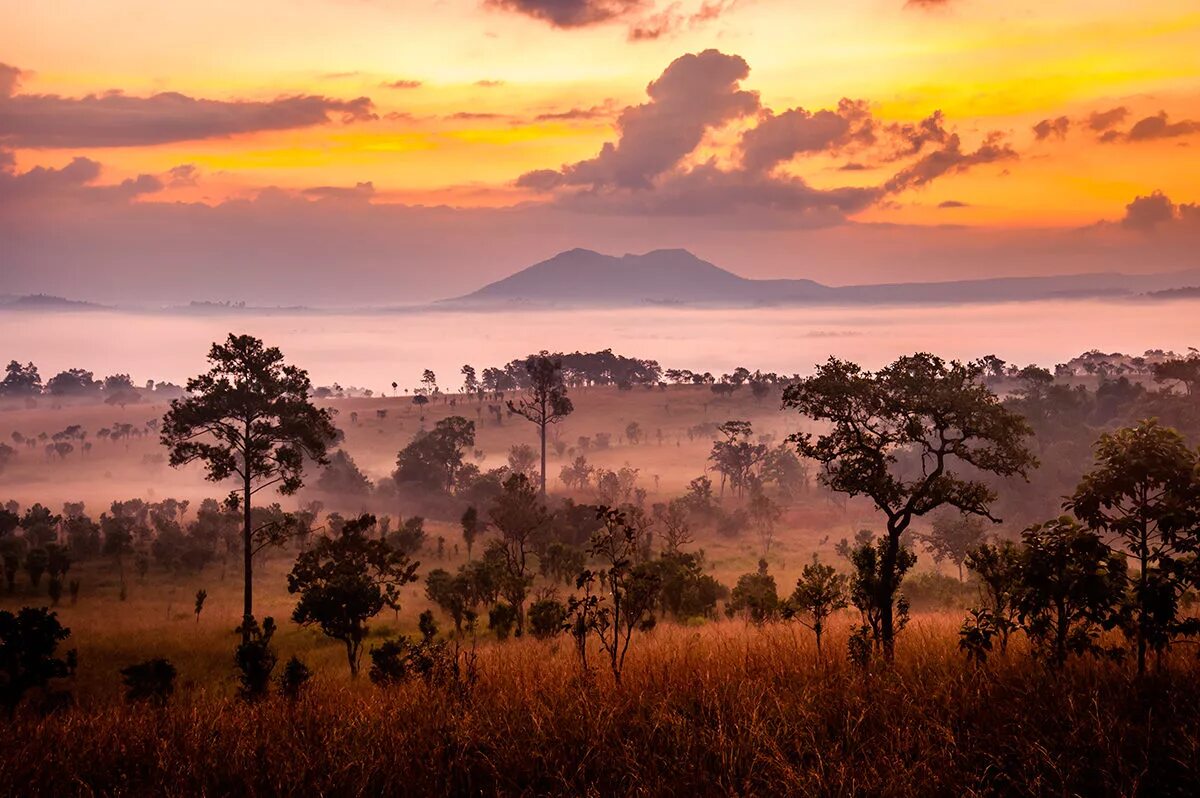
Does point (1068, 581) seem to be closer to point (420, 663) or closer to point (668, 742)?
point (668, 742)

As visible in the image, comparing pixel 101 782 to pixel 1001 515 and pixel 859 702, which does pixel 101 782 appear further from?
pixel 1001 515

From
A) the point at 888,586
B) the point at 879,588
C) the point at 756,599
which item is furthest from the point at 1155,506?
the point at 756,599

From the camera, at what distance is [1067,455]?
307ft

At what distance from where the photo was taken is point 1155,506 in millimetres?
12180

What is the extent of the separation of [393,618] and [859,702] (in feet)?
130

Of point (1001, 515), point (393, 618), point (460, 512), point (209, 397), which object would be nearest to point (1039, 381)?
point (1001, 515)

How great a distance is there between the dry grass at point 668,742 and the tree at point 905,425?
9146 millimetres

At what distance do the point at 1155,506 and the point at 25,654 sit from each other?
23.0 meters

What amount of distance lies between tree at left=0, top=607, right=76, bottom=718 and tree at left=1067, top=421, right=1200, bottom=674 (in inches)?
835

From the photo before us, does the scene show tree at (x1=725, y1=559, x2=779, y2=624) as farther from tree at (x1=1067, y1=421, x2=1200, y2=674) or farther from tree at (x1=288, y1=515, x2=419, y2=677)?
tree at (x1=1067, y1=421, x2=1200, y2=674)

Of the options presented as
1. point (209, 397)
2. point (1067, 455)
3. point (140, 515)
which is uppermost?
point (209, 397)

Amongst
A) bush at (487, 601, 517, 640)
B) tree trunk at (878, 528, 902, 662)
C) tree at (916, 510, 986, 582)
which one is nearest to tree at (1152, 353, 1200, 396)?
tree at (916, 510, 986, 582)

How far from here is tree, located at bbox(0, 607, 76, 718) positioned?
16.9 meters

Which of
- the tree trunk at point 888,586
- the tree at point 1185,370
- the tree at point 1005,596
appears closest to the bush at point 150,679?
the tree trunk at point 888,586
